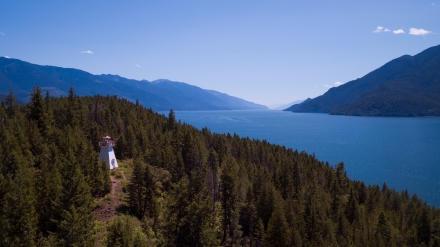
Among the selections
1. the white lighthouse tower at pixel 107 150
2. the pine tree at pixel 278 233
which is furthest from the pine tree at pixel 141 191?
the white lighthouse tower at pixel 107 150

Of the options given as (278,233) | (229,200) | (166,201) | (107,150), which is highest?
(107,150)

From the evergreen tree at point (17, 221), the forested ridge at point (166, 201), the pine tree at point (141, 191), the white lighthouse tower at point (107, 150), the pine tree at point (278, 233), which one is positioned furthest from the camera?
the white lighthouse tower at point (107, 150)

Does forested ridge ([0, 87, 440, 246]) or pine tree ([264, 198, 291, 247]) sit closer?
forested ridge ([0, 87, 440, 246])

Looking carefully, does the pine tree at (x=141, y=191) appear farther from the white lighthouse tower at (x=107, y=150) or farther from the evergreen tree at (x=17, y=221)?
→ the white lighthouse tower at (x=107, y=150)

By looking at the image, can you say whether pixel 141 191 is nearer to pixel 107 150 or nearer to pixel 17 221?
pixel 17 221

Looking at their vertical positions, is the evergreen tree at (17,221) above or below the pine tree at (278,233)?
above

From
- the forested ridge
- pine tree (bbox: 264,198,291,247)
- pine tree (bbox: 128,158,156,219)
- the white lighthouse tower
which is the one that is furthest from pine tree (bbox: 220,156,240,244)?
the white lighthouse tower

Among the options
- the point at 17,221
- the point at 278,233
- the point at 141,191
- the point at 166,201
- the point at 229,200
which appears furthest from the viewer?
the point at 166,201

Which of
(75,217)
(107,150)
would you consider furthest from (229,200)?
(107,150)

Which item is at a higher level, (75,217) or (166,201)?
(75,217)

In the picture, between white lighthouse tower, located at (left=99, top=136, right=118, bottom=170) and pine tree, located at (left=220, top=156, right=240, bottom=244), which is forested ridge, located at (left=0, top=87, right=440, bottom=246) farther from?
white lighthouse tower, located at (left=99, top=136, right=118, bottom=170)
